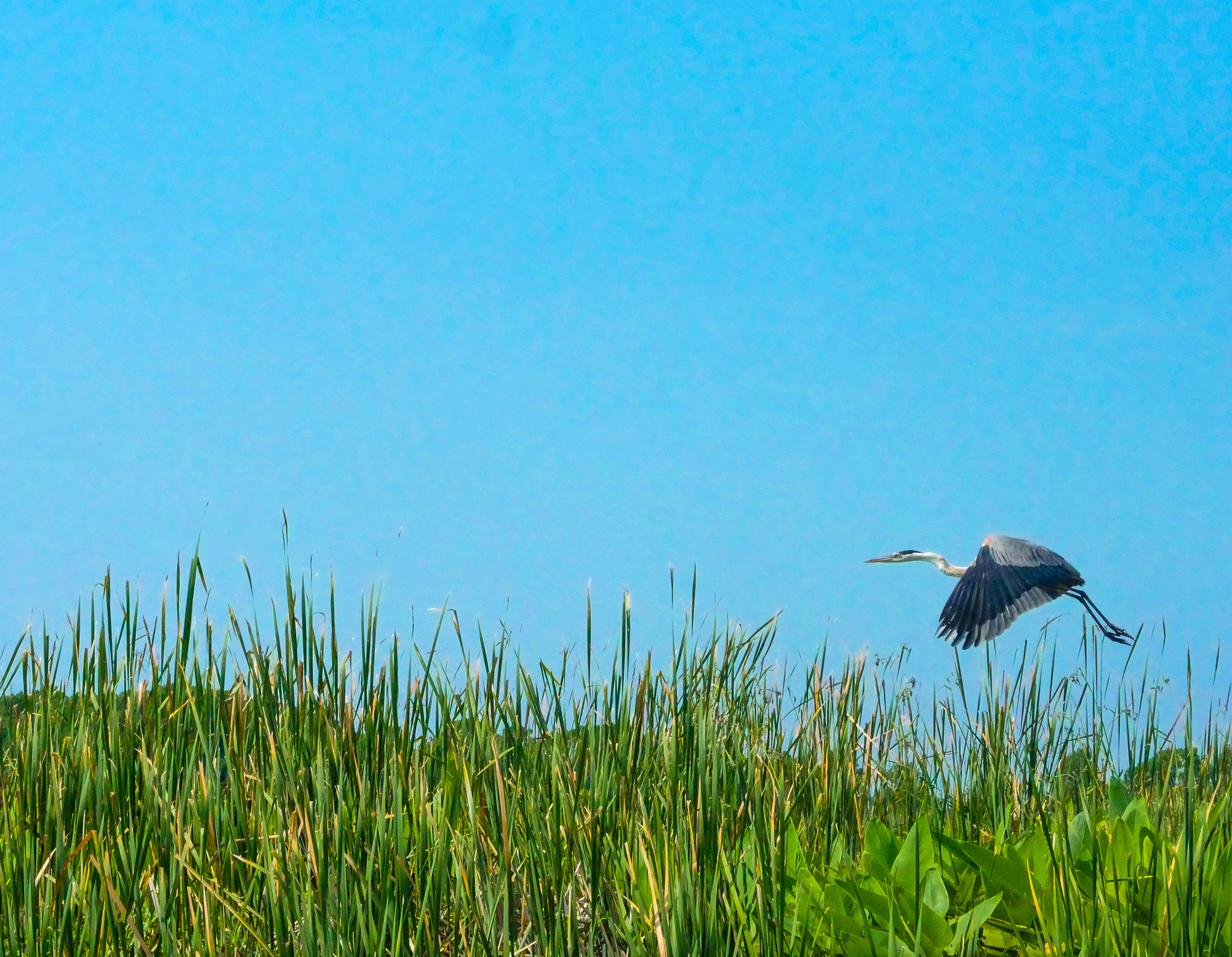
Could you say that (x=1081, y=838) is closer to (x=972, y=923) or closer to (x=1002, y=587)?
(x=972, y=923)

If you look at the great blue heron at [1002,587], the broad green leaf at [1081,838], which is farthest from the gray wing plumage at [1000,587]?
the broad green leaf at [1081,838]

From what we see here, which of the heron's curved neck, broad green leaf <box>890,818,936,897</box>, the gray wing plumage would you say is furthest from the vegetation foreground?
the heron's curved neck

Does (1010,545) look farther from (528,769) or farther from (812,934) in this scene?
(812,934)

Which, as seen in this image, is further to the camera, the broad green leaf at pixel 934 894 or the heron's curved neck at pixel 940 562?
the heron's curved neck at pixel 940 562

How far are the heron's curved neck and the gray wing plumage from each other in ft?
5.44

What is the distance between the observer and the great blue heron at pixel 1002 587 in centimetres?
636

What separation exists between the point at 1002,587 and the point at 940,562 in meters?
2.45

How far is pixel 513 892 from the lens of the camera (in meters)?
2.10

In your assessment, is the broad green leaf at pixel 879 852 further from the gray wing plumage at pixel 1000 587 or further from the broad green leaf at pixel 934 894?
the gray wing plumage at pixel 1000 587

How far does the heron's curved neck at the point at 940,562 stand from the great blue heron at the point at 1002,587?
164 cm

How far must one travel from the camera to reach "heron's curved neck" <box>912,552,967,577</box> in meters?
8.66

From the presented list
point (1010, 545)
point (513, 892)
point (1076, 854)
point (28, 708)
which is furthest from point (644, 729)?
point (1010, 545)

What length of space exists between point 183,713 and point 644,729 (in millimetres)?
1351

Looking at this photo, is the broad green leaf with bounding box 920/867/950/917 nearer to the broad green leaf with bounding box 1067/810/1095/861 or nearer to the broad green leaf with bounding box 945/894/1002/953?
the broad green leaf with bounding box 945/894/1002/953
